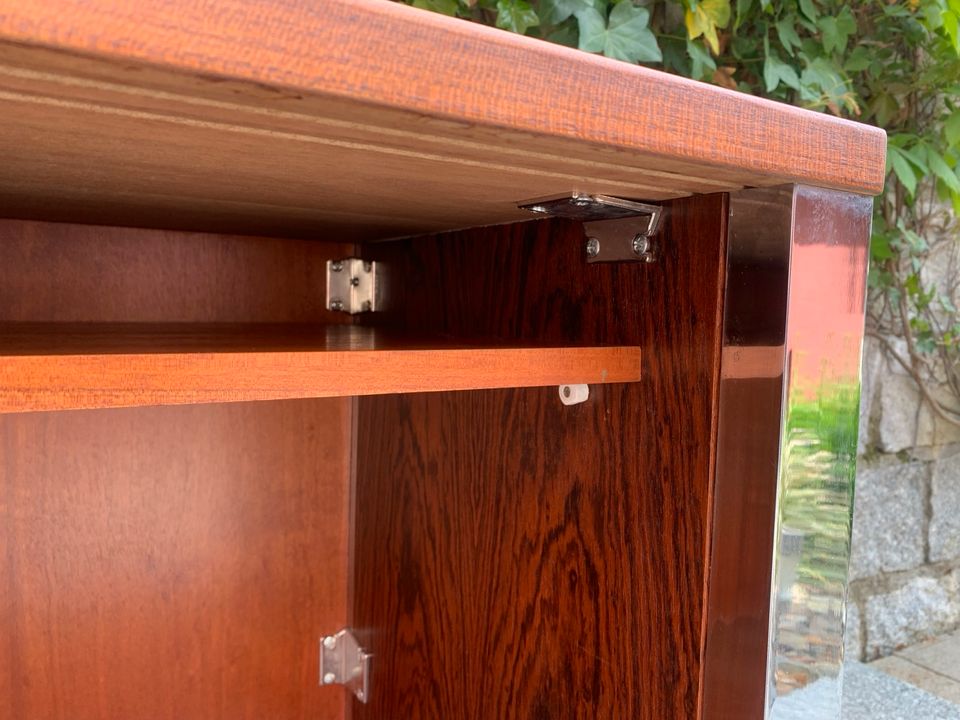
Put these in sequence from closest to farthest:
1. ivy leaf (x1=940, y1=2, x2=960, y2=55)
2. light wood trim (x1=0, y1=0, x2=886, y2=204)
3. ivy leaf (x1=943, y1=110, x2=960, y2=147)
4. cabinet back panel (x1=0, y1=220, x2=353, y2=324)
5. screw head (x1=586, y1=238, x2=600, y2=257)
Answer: light wood trim (x1=0, y1=0, x2=886, y2=204) < screw head (x1=586, y1=238, x2=600, y2=257) < cabinet back panel (x1=0, y1=220, x2=353, y2=324) < ivy leaf (x1=940, y1=2, x2=960, y2=55) < ivy leaf (x1=943, y1=110, x2=960, y2=147)

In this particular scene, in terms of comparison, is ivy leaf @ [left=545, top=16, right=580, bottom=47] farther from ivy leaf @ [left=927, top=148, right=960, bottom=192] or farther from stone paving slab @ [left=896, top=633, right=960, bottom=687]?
stone paving slab @ [left=896, top=633, right=960, bottom=687]

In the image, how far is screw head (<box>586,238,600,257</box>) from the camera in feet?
1.77

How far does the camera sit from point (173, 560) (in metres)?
0.80

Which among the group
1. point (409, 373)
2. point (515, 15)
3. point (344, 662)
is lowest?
point (344, 662)

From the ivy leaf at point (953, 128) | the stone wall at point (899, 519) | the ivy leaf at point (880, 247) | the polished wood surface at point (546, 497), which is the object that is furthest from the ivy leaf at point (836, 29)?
the polished wood surface at point (546, 497)

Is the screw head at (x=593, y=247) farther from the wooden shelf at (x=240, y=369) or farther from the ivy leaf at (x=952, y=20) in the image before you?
the ivy leaf at (x=952, y=20)

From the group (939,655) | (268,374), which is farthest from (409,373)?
(939,655)

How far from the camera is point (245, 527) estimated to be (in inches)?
32.9

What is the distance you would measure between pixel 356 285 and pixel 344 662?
1.51ft

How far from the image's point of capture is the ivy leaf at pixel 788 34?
3.72 feet

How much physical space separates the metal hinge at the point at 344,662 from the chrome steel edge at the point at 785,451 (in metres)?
0.52

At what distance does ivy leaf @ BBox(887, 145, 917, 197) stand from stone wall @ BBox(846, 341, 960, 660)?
0.35 meters

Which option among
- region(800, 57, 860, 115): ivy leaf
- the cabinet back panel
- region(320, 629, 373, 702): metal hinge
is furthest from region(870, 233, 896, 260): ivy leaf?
region(320, 629, 373, 702): metal hinge

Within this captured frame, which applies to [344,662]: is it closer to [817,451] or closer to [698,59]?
[817,451]
